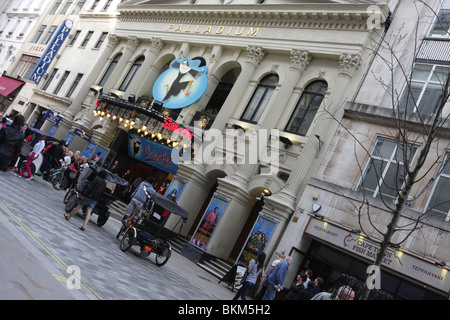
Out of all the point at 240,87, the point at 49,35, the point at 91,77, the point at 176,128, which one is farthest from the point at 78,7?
the point at 240,87

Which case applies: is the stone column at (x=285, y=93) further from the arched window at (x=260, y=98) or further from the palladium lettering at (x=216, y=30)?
the palladium lettering at (x=216, y=30)

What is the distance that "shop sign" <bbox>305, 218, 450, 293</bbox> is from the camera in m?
12.2

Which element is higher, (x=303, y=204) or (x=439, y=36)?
(x=439, y=36)

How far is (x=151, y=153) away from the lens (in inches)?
998

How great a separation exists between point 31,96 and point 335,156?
29077mm

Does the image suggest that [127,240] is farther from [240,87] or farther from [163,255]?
[240,87]

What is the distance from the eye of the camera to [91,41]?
33000 millimetres

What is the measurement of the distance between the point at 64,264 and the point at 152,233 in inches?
183

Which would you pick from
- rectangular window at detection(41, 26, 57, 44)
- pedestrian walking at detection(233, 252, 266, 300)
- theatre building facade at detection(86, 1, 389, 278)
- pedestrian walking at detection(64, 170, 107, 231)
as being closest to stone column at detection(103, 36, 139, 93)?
theatre building facade at detection(86, 1, 389, 278)

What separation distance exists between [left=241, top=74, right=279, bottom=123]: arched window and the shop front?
7319mm

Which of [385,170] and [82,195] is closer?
[82,195]
